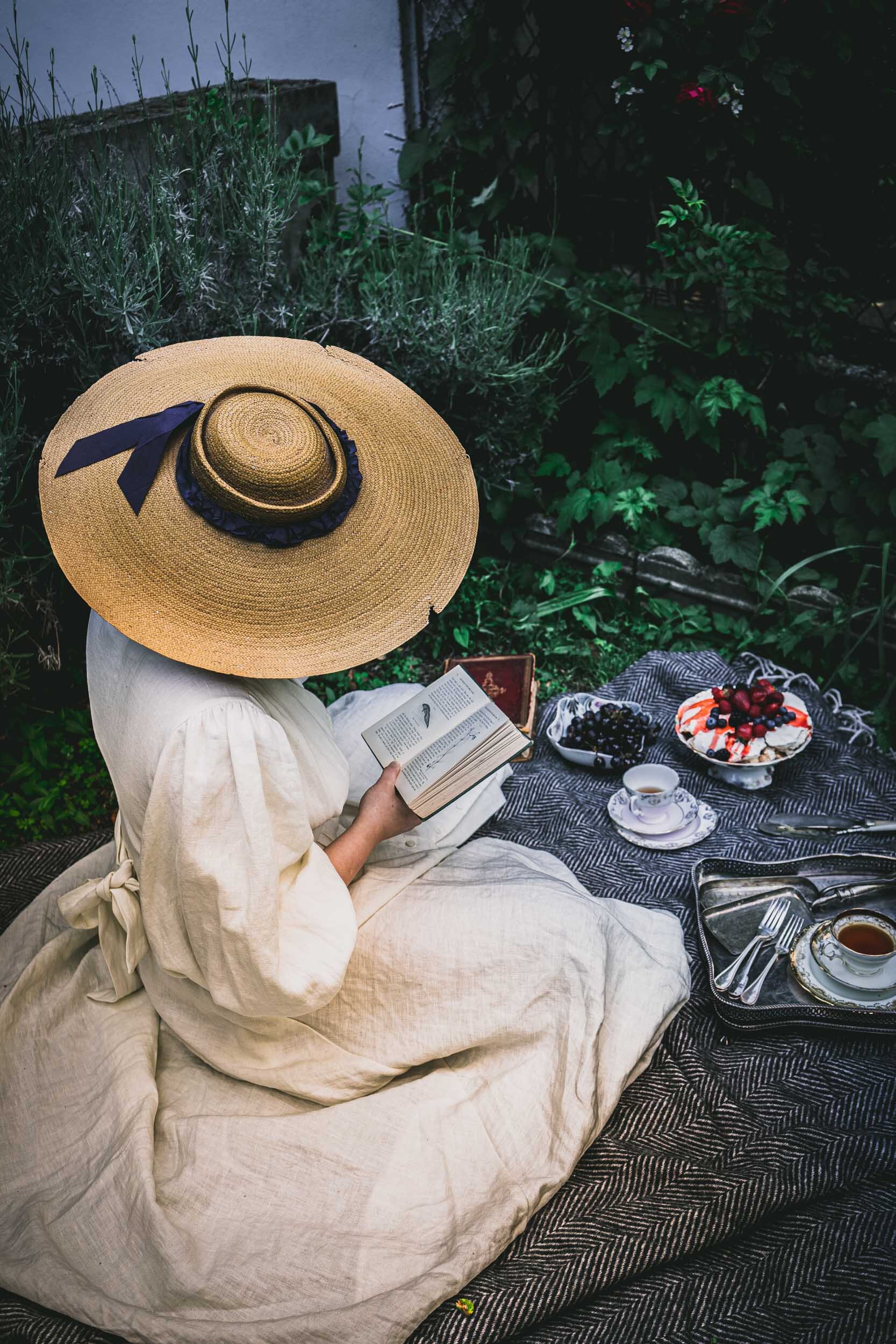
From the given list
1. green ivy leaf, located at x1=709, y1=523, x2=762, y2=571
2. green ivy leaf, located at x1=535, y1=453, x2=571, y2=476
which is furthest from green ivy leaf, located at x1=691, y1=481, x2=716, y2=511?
green ivy leaf, located at x1=535, y1=453, x2=571, y2=476

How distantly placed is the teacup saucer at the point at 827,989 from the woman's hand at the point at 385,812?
1009 millimetres

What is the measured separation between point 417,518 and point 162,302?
6.45ft

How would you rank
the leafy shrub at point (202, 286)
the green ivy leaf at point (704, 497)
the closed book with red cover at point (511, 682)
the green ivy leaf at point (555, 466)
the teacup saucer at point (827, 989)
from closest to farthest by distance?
1. the teacup saucer at point (827, 989)
2. the leafy shrub at point (202, 286)
3. the closed book with red cover at point (511, 682)
4. the green ivy leaf at point (704, 497)
5. the green ivy leaf at point (555, 466)

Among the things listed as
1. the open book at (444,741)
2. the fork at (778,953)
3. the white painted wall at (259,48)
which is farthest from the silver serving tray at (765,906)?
the white painted wall at (259,48)

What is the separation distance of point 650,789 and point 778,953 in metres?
0.67

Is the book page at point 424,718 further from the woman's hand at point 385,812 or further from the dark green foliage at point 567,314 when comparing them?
the dark green foliage at point 567,314

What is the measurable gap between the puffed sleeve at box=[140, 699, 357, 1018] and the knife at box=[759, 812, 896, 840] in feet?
5.08

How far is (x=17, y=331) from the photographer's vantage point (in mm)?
3068

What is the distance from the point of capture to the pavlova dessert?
309cm

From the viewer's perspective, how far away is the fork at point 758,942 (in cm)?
235

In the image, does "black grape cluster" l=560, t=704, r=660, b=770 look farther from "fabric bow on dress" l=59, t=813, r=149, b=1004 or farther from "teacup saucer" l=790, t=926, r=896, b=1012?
"fabric bow on dress" l=59, t=813, r=149, b=1004

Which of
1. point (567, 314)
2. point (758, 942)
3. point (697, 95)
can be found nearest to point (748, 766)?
point (758, 942)

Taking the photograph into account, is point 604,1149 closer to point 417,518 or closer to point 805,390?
point 417,518

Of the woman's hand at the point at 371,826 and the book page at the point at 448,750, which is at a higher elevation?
the book page at the point at 448,750
